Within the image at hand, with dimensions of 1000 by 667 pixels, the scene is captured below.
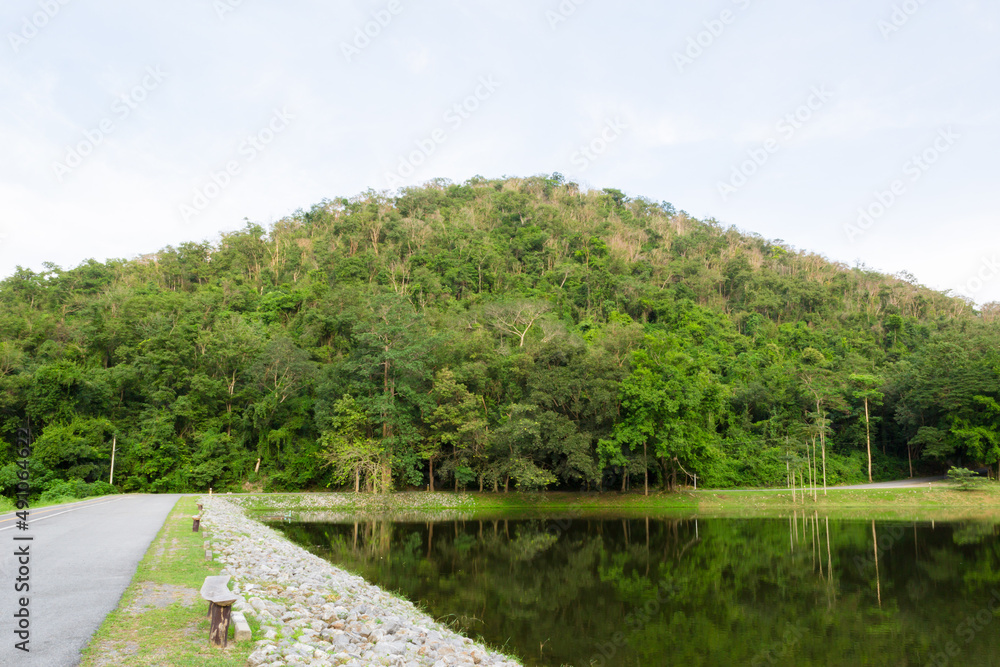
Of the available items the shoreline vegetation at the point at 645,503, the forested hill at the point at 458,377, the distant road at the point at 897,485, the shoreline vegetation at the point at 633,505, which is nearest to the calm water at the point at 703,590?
the shoreline vegetation at the point at 633,505

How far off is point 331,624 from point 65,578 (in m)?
4.26

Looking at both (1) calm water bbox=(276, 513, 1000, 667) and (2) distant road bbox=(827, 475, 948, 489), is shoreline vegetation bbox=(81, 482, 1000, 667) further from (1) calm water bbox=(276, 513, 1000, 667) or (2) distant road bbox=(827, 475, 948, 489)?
(1) calm water bbox=(276, 513, 1000, 667)

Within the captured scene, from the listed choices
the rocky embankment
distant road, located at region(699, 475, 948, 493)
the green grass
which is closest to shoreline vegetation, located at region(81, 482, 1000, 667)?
distant road, located at region(699, 475, 948, 493)

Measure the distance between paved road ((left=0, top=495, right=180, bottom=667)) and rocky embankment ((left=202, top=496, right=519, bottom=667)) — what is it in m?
1.67

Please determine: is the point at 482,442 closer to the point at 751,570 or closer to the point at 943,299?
the point at 751,570

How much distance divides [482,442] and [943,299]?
66054 millimetres

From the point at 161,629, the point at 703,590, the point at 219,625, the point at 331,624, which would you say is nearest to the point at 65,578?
the point at 161,629

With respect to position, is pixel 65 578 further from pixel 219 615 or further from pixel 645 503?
pixel 645 503

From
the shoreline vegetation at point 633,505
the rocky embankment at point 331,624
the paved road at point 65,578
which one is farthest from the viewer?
the shoreline vegetation at point 633,505

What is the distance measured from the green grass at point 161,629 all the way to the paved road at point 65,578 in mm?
181

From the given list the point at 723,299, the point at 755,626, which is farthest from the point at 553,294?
the point at 755,626

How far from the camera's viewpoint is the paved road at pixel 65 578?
5656 mm

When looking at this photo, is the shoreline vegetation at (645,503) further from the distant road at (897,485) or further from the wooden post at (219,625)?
the wooden post at (219,625)

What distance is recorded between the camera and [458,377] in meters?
38.9
